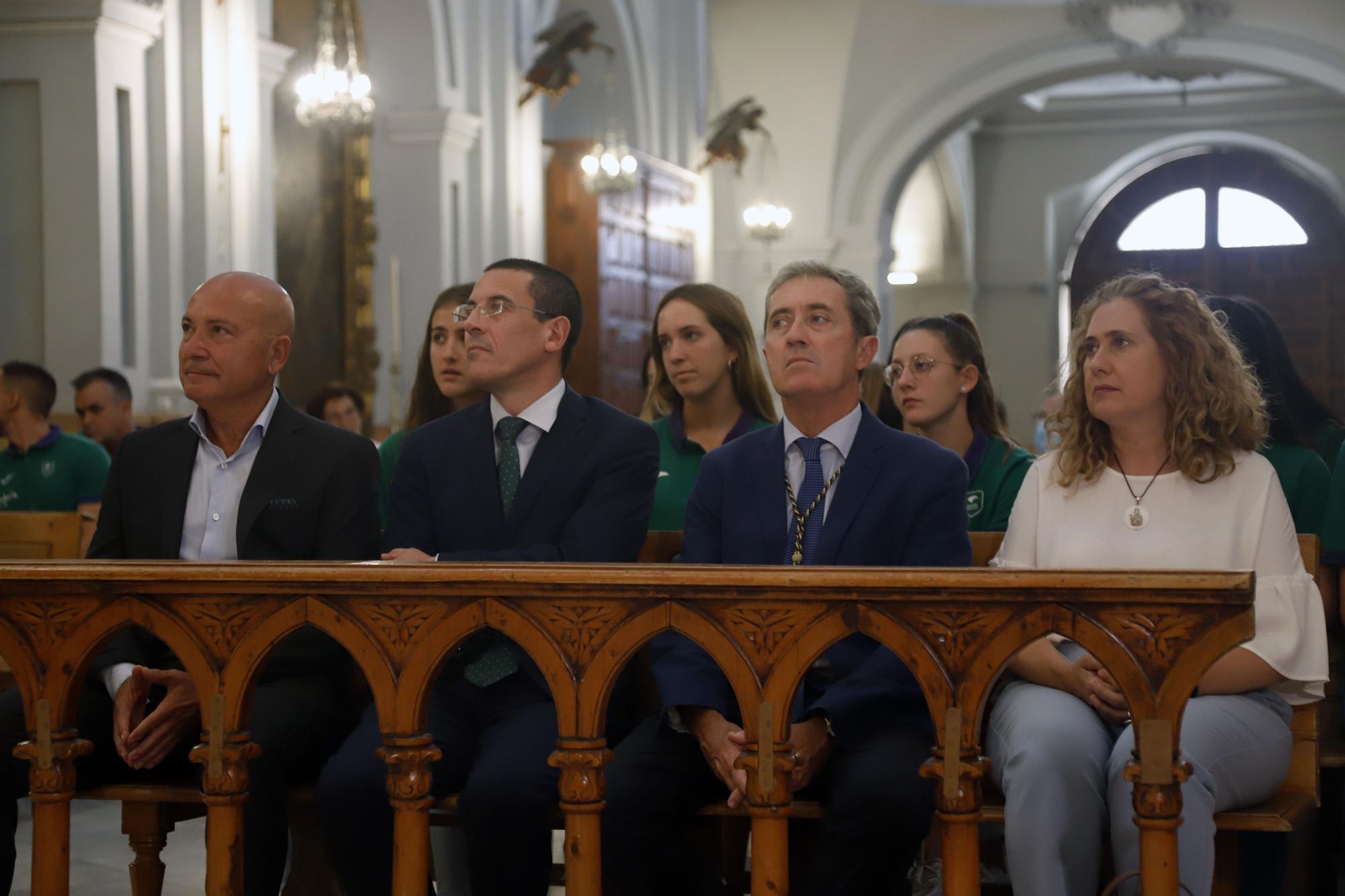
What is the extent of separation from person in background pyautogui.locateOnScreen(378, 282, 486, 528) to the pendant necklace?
1.93 m

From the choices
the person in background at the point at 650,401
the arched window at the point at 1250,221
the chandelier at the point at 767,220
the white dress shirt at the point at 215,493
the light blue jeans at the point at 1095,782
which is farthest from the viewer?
the arched window at the point at 1250,221

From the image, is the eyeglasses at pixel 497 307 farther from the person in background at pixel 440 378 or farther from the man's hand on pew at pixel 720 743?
the man's hand on pew at pixel 720 743

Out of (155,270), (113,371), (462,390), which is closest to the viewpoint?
(462,390)

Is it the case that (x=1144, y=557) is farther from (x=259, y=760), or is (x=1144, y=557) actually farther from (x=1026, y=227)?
(x=1026, y=227)

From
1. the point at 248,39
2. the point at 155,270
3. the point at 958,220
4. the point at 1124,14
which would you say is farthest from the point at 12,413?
the point at 958,220

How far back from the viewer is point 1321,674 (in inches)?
118

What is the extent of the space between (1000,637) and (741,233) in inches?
592

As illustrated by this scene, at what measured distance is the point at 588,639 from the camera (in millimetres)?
2422

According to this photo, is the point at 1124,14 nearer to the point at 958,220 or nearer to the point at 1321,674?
the point at 958,220

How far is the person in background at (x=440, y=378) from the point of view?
4512mm

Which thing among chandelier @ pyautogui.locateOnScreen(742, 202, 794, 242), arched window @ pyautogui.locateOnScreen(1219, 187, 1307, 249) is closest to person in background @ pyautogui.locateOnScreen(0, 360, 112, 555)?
chandelier @ pyautogui.locateOnScreen(742, 202, 794, 242)

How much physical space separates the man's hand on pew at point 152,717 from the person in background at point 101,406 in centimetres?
403

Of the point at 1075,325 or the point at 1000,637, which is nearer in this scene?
the point at 1000,637

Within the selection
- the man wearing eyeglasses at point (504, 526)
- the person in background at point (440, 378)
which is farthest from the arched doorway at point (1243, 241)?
the man wearing eyeglasses at point (504, 526)
